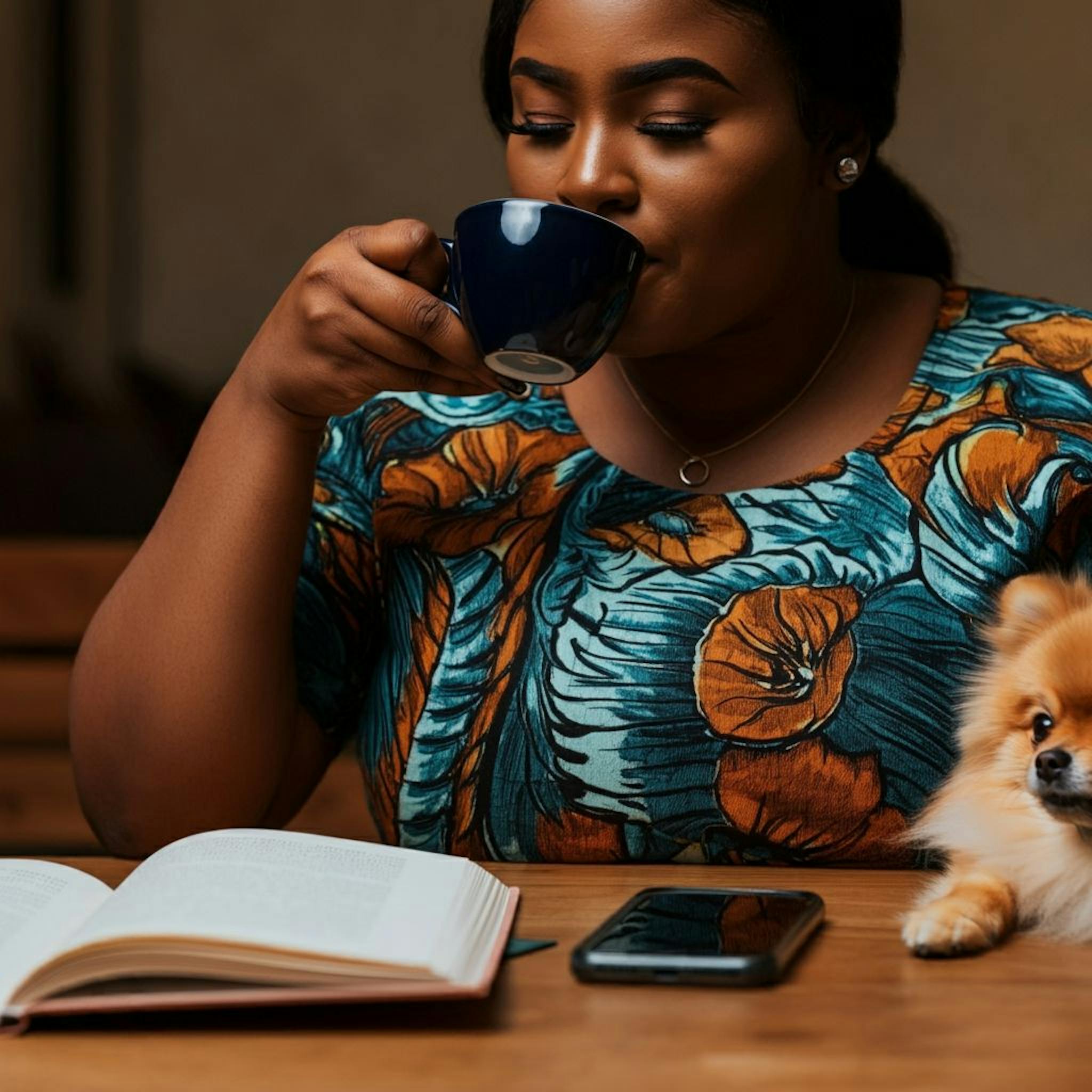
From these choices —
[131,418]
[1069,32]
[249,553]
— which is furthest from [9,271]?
[249,553]

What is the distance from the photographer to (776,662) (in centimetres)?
111

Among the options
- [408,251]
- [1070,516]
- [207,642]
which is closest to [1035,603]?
[1070,516]

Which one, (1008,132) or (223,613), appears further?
(1008,132)

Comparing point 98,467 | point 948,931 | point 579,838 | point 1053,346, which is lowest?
point 98,467

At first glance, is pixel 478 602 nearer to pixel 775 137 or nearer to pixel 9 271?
pixel 775 137

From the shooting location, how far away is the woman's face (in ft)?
3.51

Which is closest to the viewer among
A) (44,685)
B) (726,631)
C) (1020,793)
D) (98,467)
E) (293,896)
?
(293,896)

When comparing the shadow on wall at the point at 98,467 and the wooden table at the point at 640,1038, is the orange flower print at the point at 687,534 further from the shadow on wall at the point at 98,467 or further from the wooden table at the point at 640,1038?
the shadow on wall at the point at 98,467

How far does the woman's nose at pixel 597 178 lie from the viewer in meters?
1.07

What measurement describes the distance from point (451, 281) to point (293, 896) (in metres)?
0.47

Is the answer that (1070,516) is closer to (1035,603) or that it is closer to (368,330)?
(1035,603)

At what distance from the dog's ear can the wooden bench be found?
170 cm

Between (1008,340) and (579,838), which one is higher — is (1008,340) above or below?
above

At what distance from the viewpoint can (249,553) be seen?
117cm
